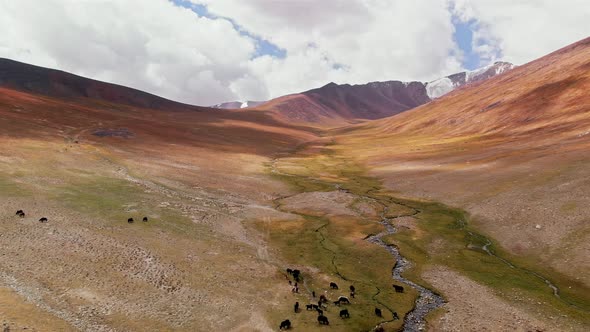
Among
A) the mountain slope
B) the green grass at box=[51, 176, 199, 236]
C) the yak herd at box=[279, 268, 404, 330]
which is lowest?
the yak herd at box=[279, 268, 404, 330]

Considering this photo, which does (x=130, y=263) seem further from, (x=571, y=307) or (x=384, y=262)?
(x=571, y=307)

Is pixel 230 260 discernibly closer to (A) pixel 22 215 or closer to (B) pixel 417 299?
(B) pixel 417 299

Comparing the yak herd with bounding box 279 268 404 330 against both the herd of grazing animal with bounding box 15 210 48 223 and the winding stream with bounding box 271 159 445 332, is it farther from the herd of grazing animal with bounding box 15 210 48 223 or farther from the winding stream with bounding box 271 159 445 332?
the herd of grazing animal with bounding box 15 210 48 223

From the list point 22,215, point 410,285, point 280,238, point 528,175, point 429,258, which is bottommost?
point 22,215

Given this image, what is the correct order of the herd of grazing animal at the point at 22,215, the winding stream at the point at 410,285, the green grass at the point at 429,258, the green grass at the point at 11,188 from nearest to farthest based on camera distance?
the winding stream at the point at 410,285 → the green grass at the point at 429,258 → the herd of grazing animal at the point at 22,215 → the green grass at the point at 11,188

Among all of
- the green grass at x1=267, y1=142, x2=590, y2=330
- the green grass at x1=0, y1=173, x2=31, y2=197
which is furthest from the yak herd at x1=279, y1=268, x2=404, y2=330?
the green grass at x1=0, y1=173, x2=31, y2=197

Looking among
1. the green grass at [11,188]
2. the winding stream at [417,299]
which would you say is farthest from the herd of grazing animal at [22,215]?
the winding stream at [417,299]

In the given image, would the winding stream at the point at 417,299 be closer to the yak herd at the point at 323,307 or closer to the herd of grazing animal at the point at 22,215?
the yak herd at the point at 323,307

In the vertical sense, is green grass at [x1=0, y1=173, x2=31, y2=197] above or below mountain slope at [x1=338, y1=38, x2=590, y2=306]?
below

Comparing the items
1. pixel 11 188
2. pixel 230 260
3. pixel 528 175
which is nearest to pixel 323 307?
pixel 230 260

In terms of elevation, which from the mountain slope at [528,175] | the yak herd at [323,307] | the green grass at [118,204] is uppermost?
the mountain slope at [528,175]

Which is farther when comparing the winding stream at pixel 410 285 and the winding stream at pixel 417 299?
the winding stream at pixel 410 285

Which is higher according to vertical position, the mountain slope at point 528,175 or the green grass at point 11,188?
the mountain slope at point 528,175
